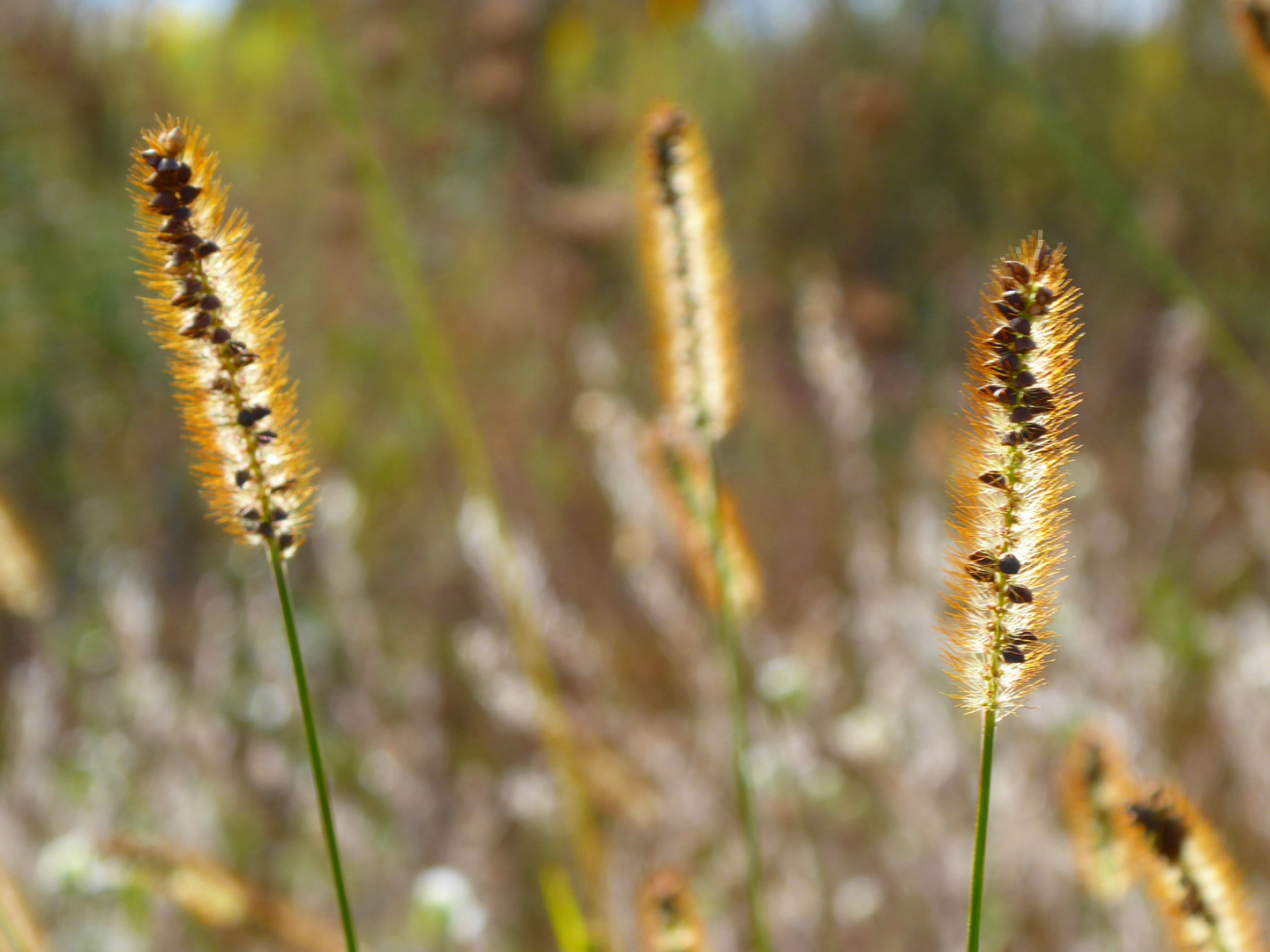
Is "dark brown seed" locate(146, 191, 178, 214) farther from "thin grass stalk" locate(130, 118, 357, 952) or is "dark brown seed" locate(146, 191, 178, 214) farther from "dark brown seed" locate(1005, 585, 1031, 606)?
"dark brown seed" locate(1005, 585, 1031, 606)

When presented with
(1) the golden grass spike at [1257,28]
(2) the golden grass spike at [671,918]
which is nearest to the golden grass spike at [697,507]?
(2) the golden grass spike at [671,918]

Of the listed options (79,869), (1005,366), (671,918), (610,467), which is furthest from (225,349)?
(610,467)

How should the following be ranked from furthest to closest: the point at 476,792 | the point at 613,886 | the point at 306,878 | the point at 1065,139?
the point at 306,878, the point at 476,792, the point at 613,886, the point at 1065,139

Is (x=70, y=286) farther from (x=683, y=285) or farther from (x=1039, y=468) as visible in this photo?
(x=1039, y=468)

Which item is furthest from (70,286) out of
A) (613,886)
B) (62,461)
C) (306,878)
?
(613,886)

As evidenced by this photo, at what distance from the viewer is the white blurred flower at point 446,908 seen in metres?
1.84

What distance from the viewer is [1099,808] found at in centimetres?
104

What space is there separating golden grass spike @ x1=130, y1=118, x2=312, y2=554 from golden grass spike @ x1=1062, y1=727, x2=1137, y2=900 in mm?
752

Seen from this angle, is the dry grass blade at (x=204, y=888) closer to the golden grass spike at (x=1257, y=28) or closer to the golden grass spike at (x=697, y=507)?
the golden grass spike at (x=697, y=507)

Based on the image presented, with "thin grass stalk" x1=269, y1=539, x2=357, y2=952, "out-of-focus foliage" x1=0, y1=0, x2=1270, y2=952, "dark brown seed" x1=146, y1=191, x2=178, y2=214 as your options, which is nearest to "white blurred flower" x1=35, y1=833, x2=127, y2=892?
"out-of-focus foliage" x1=0, y1=0, x2=1270, y2=952

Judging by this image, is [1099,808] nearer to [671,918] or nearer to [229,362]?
[671,918]

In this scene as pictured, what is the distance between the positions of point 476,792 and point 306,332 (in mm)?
4446

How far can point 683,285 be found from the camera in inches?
40.5

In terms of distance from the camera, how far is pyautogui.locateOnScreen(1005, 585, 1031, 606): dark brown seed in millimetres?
535
